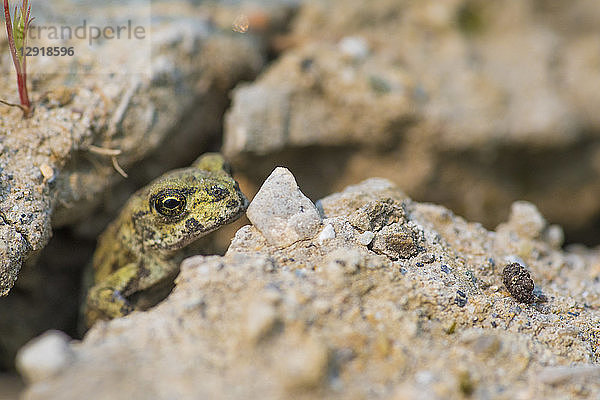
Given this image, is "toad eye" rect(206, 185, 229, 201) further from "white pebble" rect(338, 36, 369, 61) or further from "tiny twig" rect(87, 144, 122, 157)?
"white pebble" rect(338, 36, 369, 61)

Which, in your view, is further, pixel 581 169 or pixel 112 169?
pixel 581 169

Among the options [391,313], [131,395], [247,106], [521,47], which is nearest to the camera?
[131,395]

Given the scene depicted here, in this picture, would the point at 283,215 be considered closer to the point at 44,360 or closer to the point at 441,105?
the point at 44,360

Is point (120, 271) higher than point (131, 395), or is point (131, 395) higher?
point (131, 395)

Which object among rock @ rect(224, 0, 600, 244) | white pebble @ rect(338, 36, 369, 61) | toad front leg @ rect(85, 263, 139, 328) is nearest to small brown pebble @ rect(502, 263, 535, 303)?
A: rock @ rect(224, 0, 600, 244)

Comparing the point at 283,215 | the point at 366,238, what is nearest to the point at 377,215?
the point at 366,238

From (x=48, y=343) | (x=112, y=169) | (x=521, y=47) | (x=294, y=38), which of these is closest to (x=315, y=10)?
(x=294, y=38)

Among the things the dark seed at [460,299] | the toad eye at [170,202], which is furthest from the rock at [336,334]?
the toad eye at [170,202]

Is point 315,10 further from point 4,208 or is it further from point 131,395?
point 131,395
